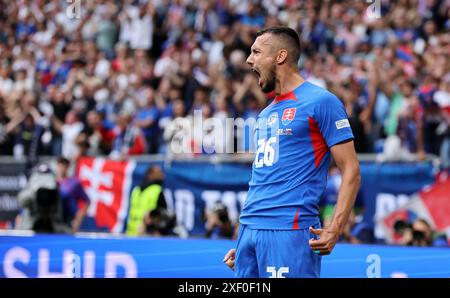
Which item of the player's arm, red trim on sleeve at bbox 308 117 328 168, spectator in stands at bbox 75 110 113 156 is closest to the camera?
the player's arm

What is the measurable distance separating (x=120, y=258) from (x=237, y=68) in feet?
25.9

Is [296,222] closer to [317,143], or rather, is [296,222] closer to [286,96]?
[317,143]

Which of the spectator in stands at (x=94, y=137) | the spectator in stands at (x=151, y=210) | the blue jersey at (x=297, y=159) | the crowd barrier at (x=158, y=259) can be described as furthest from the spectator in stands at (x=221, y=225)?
the spectator in stands at (x=94, y=137)

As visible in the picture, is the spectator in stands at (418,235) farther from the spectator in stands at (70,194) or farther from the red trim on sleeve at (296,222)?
the spectator in stands at (70,194)

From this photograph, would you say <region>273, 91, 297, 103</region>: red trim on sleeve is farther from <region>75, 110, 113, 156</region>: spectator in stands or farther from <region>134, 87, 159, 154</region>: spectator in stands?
<region>75, 110, 113, 156</region>: spectator in stands

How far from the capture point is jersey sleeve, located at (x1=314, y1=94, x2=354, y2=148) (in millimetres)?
5551

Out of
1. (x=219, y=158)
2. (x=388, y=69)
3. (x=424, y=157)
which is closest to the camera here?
A: (x=424, y=157)

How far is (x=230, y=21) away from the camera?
717 inches

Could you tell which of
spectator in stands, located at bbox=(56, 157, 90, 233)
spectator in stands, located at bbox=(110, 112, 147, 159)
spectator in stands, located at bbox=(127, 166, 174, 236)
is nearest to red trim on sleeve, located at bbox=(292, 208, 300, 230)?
spectator in stands, located at bbox=(127, 166, 174, 236)

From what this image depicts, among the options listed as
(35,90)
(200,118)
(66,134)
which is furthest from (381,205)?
(35,90)

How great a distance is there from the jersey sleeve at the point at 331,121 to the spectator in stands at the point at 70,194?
320 inches

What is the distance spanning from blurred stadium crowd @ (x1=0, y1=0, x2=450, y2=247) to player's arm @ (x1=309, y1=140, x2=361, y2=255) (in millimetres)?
6876

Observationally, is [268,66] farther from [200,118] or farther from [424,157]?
[200,118]

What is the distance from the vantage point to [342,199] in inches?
215
